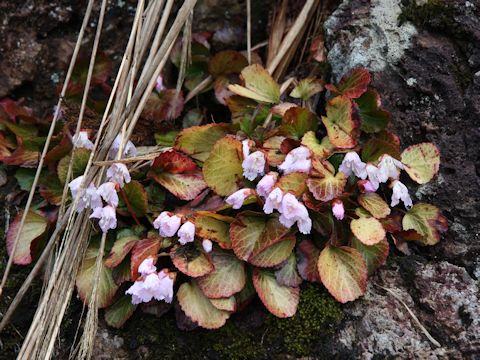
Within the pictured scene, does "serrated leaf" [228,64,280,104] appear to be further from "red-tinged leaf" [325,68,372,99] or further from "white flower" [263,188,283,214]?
"white flower" [263,188,283,214]

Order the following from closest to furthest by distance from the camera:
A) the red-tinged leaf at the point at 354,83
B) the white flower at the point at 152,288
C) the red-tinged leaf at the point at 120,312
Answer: the white flower at the point at 152,288
the red-tinged leaf at the point at 120,312
the red-tinged leaf at the point at 354,83

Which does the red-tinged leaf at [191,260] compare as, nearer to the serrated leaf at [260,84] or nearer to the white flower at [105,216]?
the white flower at [105,216]

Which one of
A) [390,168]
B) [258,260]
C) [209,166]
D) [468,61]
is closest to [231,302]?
[258,260]

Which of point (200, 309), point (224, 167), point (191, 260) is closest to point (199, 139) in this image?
point (224, 167)

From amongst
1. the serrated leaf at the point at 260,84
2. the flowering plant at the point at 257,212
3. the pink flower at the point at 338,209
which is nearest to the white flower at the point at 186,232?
the flowering plant at the point at 257,212

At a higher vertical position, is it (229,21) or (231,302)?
(229,21)

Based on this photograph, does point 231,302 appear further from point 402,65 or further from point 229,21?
point 229,21
